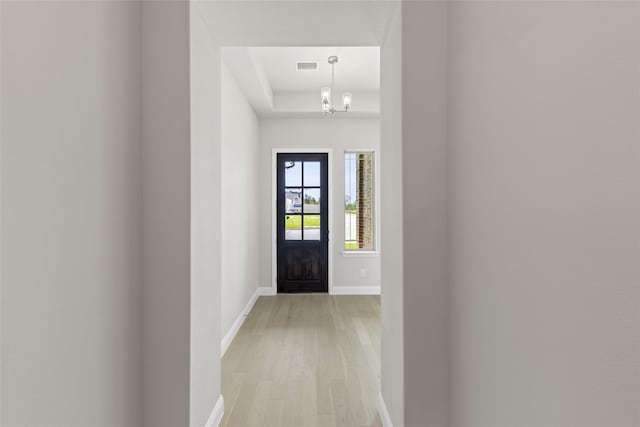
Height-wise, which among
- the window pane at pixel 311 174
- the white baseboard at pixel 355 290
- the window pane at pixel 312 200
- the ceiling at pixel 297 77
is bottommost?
the white baseboard at pixel 355 290

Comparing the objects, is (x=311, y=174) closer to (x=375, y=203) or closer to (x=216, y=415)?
(x=375, y=203)

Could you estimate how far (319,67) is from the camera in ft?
13.3

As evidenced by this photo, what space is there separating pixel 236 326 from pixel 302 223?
2.01m

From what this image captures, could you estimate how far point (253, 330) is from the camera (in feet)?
12.2

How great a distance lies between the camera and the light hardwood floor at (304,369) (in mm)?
2143

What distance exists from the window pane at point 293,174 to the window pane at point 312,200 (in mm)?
178

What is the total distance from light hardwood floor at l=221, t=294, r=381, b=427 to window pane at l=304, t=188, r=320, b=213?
1.49 meters

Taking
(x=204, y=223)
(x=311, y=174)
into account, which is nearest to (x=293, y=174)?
(x=311, y=174)
